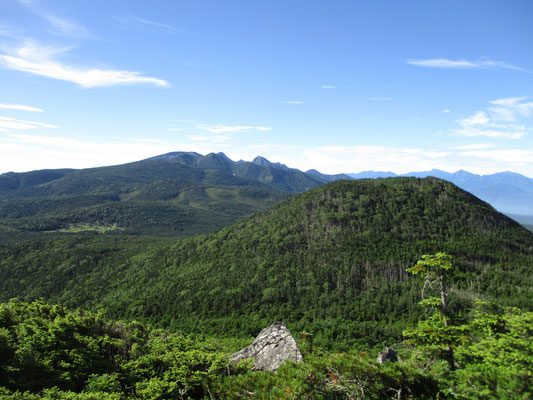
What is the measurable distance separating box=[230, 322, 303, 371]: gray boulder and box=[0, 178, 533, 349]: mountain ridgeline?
162 feet

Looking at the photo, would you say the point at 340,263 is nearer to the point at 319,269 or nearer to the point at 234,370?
the point at 319,269

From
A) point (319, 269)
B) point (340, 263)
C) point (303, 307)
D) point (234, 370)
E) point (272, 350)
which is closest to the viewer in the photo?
point (234, 370)

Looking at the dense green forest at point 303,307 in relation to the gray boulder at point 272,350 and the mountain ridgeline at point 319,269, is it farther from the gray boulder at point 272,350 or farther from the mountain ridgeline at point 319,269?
the gray boulder at point 272,350

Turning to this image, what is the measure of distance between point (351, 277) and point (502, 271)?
207 ft

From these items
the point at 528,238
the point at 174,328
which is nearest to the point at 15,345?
the point at 174,328

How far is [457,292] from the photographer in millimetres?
108125

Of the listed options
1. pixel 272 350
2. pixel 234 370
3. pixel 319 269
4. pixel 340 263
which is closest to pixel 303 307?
pixel 319 269

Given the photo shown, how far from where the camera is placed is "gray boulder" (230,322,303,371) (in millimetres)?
33144

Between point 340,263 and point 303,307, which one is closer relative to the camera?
point 303,307

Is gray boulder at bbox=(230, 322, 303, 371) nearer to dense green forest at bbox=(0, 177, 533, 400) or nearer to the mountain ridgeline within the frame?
dense green forest at bbox=(0, 177, 533, 400)

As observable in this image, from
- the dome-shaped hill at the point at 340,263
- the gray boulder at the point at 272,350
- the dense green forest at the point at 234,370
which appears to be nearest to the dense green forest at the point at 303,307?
the dense green forest at the point at 234,370

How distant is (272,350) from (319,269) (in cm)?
9887

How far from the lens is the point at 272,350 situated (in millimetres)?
36281

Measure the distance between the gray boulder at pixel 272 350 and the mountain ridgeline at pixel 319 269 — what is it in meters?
49.5
